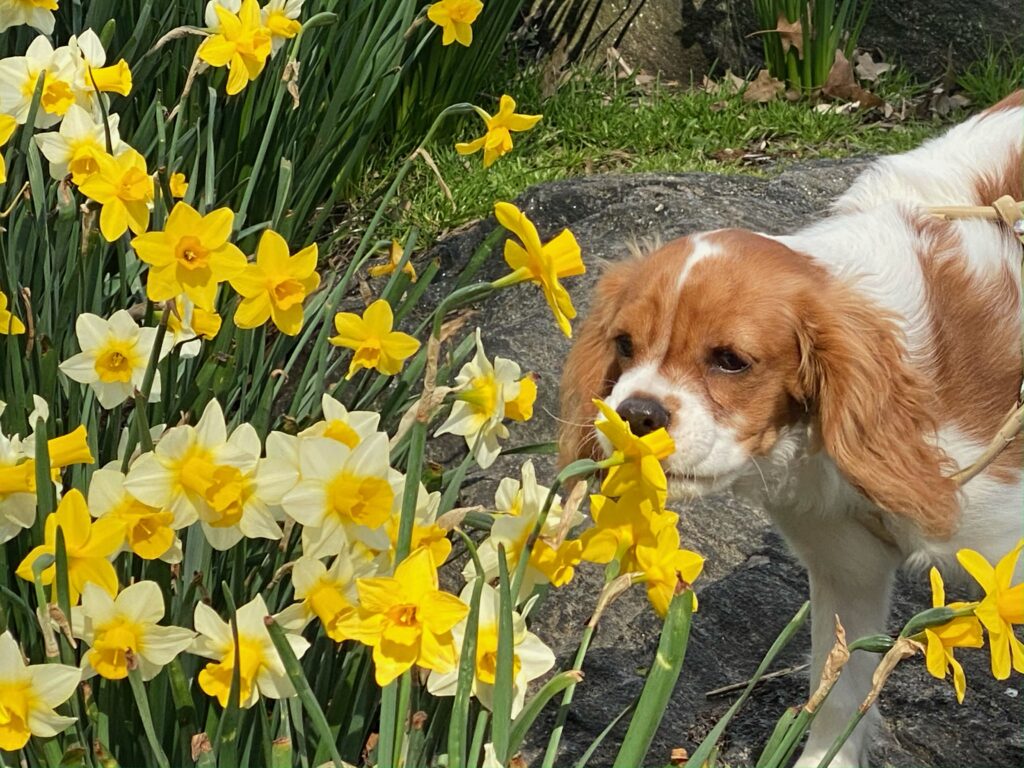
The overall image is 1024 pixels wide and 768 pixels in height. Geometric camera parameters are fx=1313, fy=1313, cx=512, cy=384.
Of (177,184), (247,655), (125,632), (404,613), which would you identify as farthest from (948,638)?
(177,184)

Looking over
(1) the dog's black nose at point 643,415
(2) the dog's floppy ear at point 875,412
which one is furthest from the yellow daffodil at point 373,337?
(2) the dog's floppy ear at point 875,412

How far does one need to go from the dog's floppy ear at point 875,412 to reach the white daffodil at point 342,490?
1376 mm

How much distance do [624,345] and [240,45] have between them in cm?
98

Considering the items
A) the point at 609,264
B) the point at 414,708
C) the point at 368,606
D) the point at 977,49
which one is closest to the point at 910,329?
the point at 609,264

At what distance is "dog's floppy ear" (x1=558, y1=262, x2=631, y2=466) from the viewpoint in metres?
2.55

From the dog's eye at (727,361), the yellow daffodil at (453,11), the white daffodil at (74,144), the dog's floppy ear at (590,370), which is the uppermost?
the yellow daffodil at (453,11)

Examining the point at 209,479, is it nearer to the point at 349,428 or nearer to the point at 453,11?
the point at 349,428

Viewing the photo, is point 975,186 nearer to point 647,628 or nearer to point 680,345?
point 680,345

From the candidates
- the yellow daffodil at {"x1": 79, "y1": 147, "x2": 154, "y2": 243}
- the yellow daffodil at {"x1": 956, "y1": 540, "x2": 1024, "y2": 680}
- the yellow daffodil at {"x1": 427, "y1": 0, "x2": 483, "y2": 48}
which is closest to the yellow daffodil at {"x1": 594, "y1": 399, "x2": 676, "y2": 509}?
the yellow daffodil at {"x1": 956, "y1": 540, "x2": 1024, "y2": 680}

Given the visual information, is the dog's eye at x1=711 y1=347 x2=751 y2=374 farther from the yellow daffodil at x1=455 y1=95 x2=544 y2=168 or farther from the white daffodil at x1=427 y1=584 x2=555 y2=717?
the white daffodil at x1=427 y1=584 x2=555 y2=717

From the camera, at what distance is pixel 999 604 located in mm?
1190

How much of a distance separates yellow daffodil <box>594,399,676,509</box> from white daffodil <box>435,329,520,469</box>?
0.22 m

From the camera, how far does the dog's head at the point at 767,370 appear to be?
2291mm

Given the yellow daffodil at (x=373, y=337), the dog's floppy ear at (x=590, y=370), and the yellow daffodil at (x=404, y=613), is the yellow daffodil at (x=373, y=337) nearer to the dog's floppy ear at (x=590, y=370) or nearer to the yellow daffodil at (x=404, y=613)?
the yellow daffodil at (x=404, y=613)
